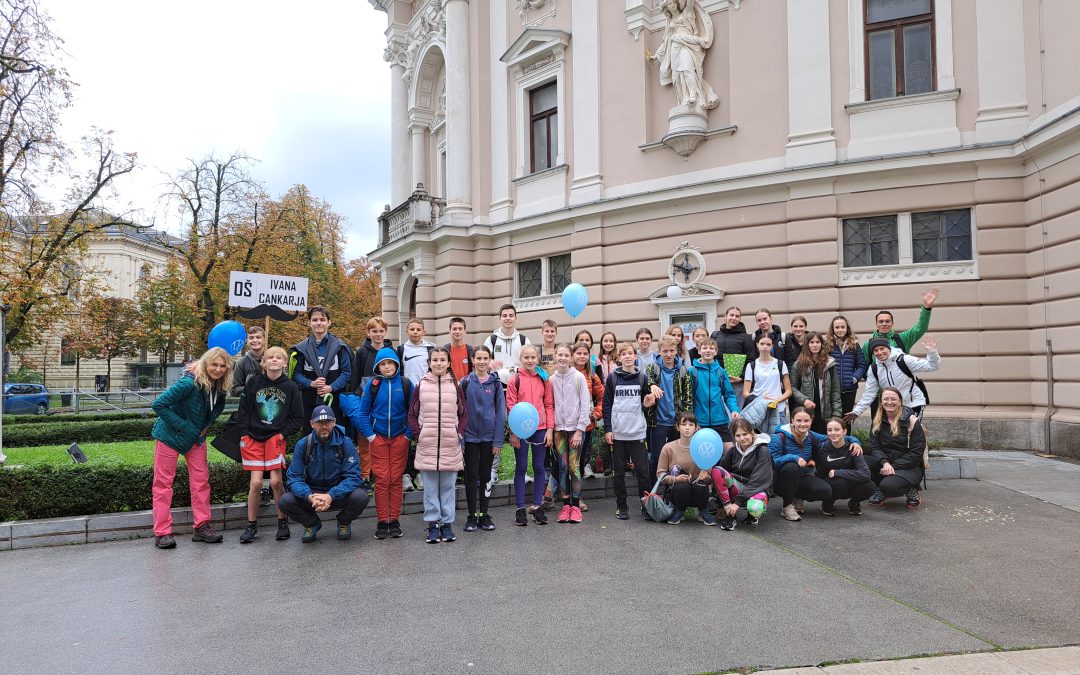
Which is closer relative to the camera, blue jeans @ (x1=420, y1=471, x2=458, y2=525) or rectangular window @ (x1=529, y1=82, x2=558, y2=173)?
blue jeans @ (x1=420, y1=471, x2=458, y2=525)

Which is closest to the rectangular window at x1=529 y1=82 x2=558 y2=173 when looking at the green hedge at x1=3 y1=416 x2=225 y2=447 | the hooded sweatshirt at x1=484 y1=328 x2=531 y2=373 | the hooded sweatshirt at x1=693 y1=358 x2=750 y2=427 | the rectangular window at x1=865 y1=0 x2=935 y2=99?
the rectangular window at x1=865 y1=0 x2=935 y2=99

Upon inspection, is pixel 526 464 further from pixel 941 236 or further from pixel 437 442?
pixel 941 236

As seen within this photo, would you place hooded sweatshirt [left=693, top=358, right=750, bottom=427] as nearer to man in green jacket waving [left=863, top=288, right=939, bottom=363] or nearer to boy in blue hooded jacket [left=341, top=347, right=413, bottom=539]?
man in green jacket waving [left=863, top=288, right=939, bottom=363]

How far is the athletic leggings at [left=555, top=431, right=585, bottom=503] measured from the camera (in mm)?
7840

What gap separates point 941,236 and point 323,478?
1208 centimetres

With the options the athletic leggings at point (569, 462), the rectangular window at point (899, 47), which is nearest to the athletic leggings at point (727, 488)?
the athletic leggings at point (569, 462)

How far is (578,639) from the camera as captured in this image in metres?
4.36

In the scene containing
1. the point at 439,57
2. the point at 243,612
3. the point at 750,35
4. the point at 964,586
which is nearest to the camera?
the point at 243,612

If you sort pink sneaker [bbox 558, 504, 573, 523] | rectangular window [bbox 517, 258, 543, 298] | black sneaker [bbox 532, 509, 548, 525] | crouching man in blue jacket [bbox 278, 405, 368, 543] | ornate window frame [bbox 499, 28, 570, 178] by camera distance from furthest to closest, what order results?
rectangular window [bbox 517, 258, 543, 298]
ornate window frame [bbox 499, 28, 570, 178]
pink sneaker [bbox 558, 504, 573, 523]
black sneaker [bbox 532, 509, 548, 525]
crouching man in blue jacket [bbox 278, 405, 368, 543]

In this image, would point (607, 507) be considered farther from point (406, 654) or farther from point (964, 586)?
point (406, 654)

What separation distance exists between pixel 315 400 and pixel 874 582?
19.0 ft

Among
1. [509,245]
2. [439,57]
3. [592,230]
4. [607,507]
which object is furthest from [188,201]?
[607,507]

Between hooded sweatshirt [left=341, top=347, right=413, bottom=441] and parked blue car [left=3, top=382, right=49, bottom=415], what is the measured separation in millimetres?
30036

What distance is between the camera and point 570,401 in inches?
308
